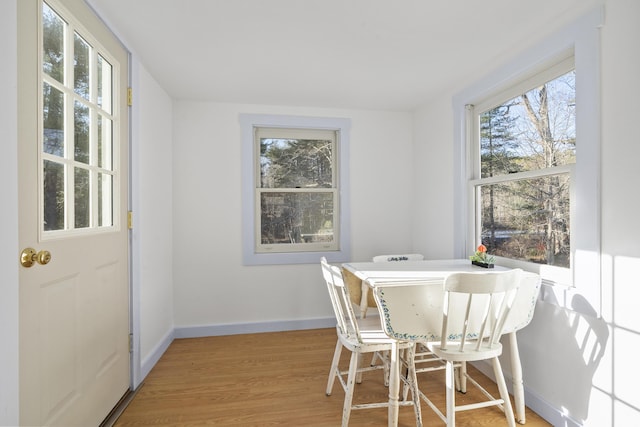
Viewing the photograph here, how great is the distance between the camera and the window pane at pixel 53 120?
1.45 meters

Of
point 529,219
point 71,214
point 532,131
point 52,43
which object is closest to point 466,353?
point 529,219

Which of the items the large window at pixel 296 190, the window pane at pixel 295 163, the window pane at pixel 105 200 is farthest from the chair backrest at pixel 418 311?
the window pane at pixel 295 163

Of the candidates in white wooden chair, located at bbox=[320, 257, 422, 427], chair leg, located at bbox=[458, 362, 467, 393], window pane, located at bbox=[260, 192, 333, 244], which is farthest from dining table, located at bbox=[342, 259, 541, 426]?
window pane, located at bbox=[260, 192, 333, 244]

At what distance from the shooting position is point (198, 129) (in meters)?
3.29

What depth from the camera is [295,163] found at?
3584mm

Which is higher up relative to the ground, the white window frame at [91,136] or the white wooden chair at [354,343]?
the white window frame at [91,136]

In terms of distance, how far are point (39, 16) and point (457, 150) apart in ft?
8.99

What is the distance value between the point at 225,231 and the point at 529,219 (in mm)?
2582

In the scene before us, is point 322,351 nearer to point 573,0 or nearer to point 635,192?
point 635,192

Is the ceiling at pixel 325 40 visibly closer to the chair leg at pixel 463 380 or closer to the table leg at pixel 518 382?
the table leg at pixel 518 382

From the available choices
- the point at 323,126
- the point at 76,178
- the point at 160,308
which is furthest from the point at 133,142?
the point at 323,126

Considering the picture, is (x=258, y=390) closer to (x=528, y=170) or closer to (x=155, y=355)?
(x=155, y=355)

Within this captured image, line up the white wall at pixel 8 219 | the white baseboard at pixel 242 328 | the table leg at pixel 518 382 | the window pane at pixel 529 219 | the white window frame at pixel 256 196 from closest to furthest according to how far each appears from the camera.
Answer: the white wall at pixel 8 219
the table leg at pixel 518 382
the window pane at pixel 529 219
the white baseboard at pixel 242 328
the white window frame at pixel 256 196

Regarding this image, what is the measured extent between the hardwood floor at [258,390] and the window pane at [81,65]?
186 centimetres
